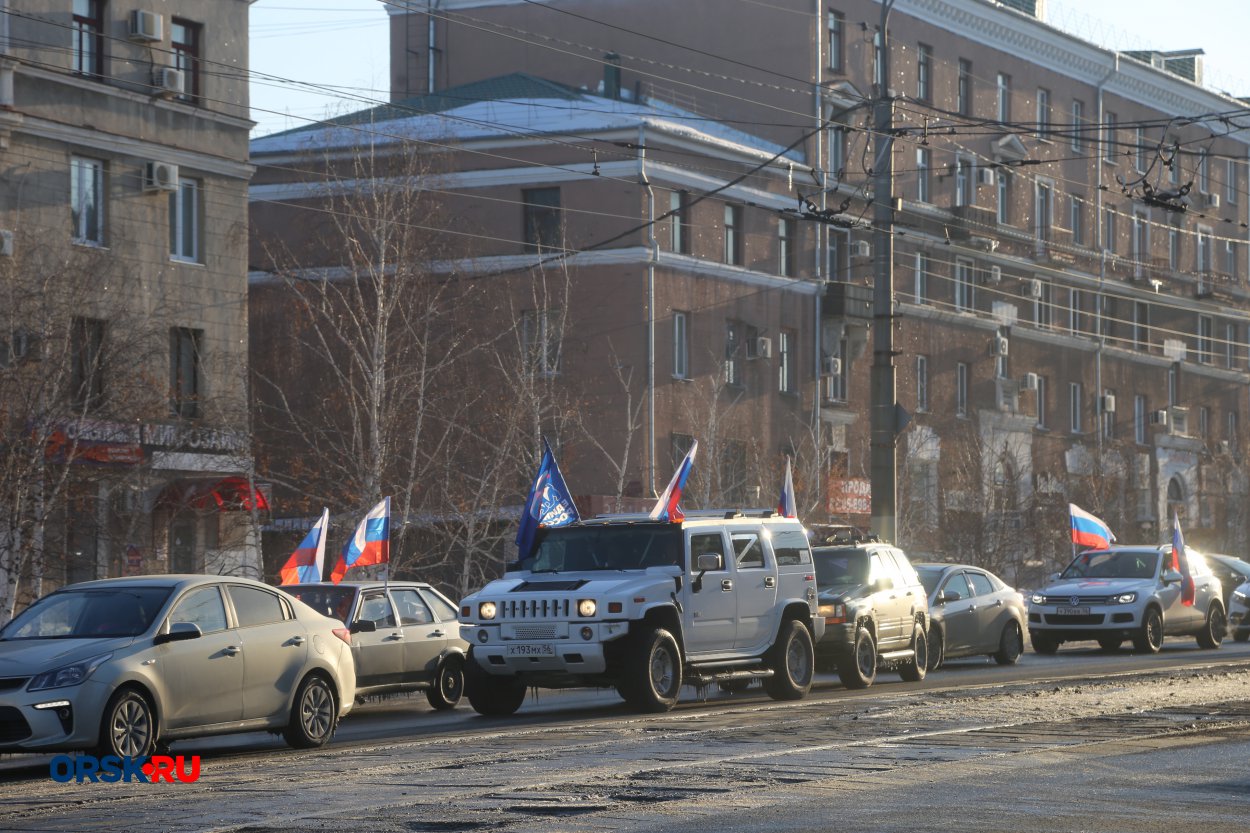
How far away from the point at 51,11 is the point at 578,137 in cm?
1611

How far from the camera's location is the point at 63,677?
1405cm

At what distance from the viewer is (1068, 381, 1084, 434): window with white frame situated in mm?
65887

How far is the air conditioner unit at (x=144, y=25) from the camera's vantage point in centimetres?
3522

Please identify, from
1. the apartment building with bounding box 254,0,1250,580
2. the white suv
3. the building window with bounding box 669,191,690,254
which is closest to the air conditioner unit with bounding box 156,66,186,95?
the apartment building with bounding box 254,0,1250,580

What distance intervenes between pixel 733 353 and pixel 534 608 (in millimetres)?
31772

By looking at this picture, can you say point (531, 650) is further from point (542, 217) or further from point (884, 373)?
point (542, 217)

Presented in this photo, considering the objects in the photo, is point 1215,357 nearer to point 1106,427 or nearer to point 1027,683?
point 1106,427

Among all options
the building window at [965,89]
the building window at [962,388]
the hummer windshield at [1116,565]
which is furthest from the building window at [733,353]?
the hummer windshield at [1116,565]

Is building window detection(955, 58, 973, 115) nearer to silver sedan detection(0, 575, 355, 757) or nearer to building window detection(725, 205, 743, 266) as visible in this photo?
building window detection(725, 205, 743, 266)

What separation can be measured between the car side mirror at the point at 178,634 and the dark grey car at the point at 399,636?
16.1ft

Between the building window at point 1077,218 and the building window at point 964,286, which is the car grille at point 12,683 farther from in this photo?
the building window at point 1077,218

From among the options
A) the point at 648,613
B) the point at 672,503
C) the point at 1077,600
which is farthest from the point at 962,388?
the point at 648,613

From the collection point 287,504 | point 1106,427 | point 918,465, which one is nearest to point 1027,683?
point 287,504

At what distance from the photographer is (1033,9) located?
217 ft
